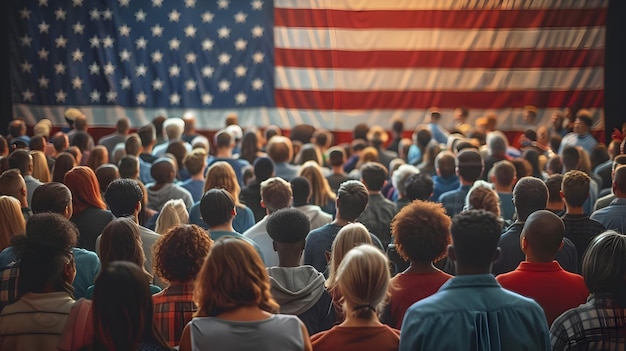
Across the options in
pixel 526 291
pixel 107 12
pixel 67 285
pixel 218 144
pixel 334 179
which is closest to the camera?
pixel 67 285

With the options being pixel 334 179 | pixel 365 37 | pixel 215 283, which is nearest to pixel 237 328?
pixel 215 283

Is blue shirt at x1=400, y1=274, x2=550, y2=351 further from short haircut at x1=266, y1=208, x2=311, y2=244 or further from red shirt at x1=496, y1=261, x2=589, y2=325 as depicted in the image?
short haircut at x1=266, y1=208, x2=311, y2=244

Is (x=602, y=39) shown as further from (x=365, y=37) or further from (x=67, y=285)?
(x=67, y=285)

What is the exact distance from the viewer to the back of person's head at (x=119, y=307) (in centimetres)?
369

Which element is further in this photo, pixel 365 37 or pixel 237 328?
pixel 365 37

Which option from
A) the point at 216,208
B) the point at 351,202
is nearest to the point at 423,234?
the point at 351,202

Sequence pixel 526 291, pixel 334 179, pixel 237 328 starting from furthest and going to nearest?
1. pixel 334 179
2. pixel 526 291
3. pixel 237 328

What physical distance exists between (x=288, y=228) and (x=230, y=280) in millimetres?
1292

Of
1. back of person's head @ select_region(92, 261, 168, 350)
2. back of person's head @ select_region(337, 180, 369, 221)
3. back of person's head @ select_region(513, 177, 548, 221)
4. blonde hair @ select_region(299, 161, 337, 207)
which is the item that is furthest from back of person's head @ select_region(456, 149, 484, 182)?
back of person's head @ select_region(92, 261, 168, 350)

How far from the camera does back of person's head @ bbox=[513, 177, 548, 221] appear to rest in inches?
251

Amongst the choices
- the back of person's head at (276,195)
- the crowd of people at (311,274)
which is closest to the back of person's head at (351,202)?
the crowd of people at (311,274)

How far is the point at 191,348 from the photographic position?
3.86 m

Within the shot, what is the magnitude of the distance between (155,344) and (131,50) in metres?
12.5

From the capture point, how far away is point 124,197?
6.34 meters
